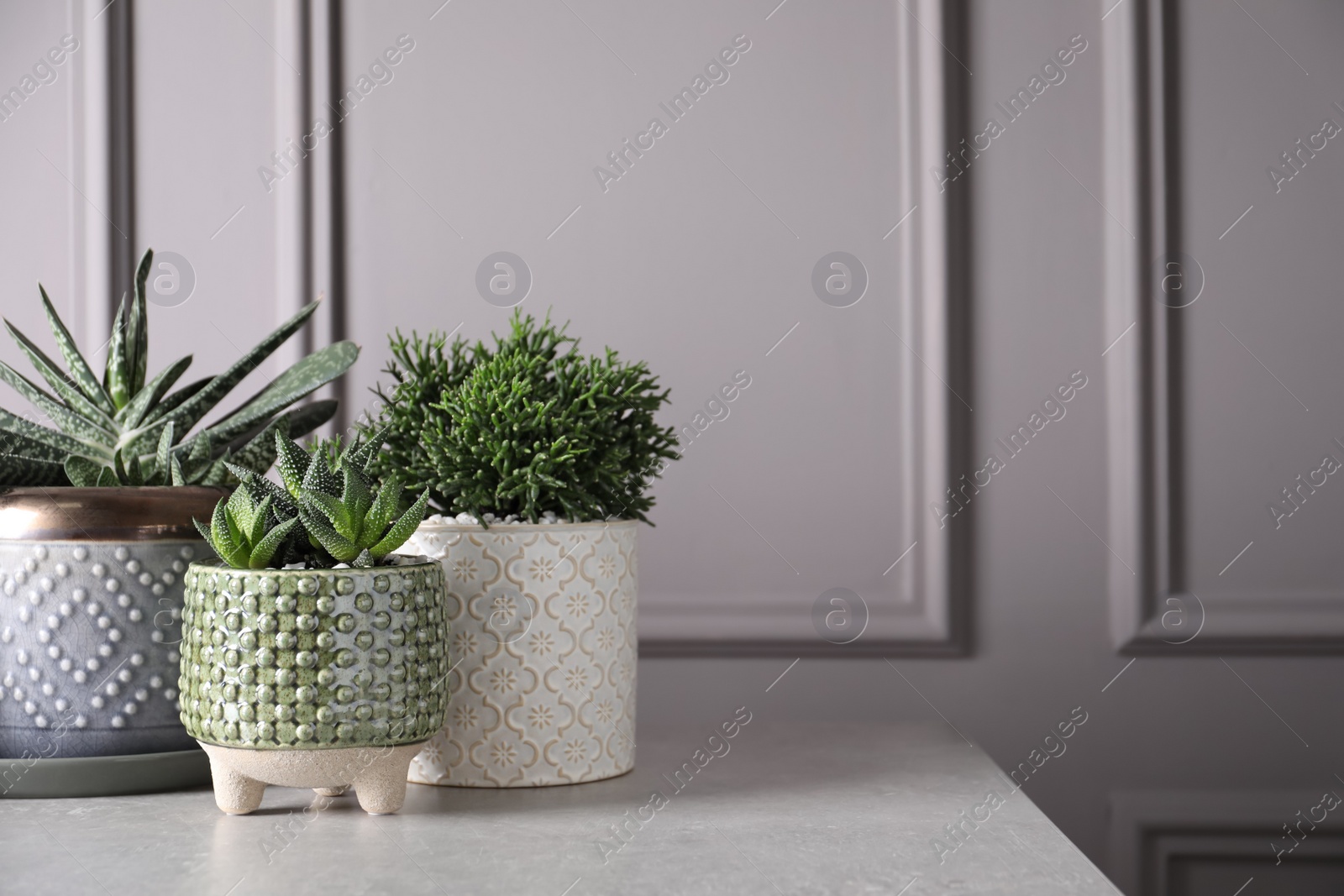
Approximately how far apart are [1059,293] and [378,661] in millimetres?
699

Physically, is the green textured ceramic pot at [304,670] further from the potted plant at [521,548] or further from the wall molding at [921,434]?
the wall molding at [921,434]

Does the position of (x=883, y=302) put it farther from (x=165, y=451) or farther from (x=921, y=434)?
(x=165, y=451)

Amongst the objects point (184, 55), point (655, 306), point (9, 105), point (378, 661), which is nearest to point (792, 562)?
point (655, 306)

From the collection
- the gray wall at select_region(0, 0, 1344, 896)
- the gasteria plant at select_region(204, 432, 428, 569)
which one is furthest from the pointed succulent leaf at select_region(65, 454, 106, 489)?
the gray wall at select_region(0, 0, 1344, 896)

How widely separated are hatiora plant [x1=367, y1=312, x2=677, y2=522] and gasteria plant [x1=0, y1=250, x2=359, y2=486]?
64 millimetres

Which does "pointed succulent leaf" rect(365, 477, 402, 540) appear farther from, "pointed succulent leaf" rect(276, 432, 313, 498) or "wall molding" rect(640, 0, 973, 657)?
"wall molding" rect(640, 0, 973, 657)

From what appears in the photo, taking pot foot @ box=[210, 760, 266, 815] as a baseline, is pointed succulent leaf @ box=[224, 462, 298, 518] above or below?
above

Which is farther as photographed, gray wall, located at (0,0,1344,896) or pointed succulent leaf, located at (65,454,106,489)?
gray wall, located at (0,0,1344,896)

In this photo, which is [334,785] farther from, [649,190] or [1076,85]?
[1076,85]

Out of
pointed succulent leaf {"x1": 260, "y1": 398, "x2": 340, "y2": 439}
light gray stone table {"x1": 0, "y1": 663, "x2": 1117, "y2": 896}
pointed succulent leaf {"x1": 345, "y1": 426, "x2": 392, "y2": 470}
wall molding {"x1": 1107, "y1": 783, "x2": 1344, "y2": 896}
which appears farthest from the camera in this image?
wall molding {"x1": 1107, "y1": 783, "x2": 1344, "y2": 896}

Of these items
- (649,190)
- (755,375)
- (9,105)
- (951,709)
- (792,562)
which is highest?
(9,105)

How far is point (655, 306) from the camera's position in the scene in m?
0.97

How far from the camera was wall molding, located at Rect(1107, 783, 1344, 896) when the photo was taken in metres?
0.94

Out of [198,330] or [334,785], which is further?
[198,330]
